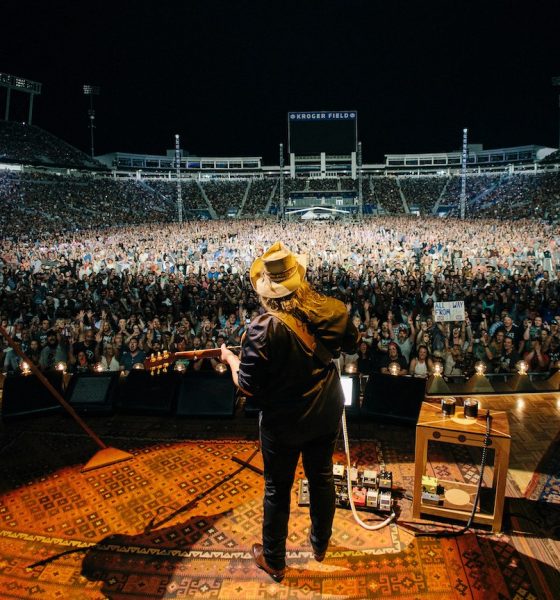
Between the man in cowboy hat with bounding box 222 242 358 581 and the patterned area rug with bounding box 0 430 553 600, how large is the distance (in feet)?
2.07

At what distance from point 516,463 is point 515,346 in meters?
2.70

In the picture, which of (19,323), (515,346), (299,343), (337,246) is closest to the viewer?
(299,343)

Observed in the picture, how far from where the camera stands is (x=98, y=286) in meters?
9.65

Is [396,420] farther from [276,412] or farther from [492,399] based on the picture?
[276,412]

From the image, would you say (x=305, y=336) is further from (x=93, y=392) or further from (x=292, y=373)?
(x=93, y=392)

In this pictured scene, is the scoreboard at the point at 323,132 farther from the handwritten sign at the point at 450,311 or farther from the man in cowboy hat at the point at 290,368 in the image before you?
the man in cowboy hat at the point at 290,368

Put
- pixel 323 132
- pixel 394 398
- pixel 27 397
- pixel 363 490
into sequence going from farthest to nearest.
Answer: pixel 323 132, pixel 27 397, pixel 394 398, pixel 363 490

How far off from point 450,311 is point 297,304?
5.06m

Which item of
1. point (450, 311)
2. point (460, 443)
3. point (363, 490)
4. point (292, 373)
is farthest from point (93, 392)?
point (450, 311)

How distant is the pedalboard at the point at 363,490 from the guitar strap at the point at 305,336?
1.41 metres

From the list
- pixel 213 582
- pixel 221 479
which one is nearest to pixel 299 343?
pixel 213 582

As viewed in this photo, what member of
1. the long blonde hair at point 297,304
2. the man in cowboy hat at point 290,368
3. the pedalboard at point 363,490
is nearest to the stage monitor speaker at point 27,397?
the pedalboard at point 363,490

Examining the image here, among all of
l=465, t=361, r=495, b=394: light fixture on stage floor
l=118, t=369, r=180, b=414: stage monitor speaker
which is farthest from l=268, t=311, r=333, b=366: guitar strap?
l=465, t=361, r=495, b=394: light fixture on stage floor

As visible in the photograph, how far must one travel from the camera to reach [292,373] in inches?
75.4
